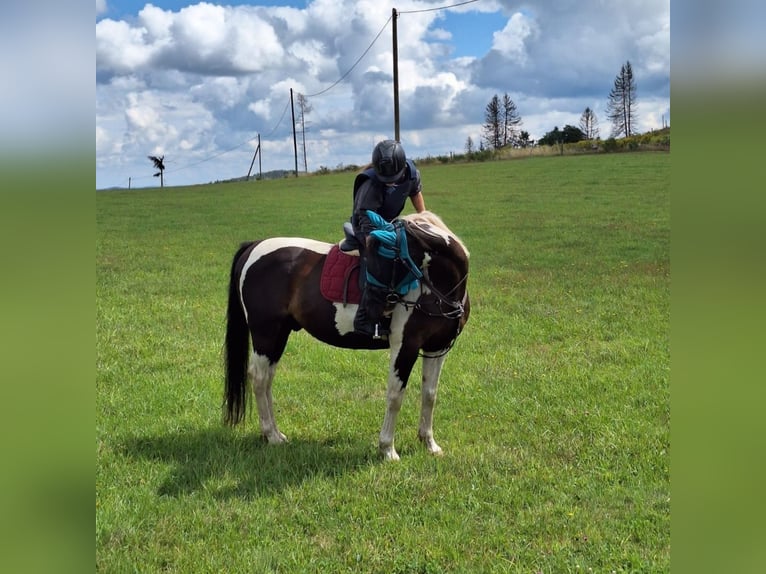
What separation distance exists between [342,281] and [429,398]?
4.42 ft

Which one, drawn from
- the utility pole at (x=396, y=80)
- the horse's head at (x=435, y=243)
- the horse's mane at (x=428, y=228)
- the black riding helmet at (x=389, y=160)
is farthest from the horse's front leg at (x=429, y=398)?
the utility pole at (x=396, y=80)

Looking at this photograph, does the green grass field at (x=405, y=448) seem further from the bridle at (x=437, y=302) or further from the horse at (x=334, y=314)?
the bridle at (x=437, y=302)

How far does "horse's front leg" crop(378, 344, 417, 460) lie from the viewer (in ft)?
16.9

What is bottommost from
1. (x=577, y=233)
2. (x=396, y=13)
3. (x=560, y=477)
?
(x=560, y=477)

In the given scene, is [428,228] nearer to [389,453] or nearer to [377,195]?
[377,195]

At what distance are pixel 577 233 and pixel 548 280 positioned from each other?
696cm

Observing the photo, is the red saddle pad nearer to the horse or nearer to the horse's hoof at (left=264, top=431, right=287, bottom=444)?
the horse

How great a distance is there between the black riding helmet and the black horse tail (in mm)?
1781

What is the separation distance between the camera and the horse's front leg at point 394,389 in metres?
5.16
